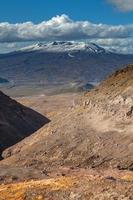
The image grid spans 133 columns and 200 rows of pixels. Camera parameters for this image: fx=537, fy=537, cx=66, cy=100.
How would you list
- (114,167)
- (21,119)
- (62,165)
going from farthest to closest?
(21,119) < (62,165) < (114,167)

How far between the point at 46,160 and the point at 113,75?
25.8 m

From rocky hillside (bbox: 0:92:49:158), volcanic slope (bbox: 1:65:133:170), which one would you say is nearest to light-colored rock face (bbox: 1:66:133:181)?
volcanic slope (bbox: 1:65:133:170)

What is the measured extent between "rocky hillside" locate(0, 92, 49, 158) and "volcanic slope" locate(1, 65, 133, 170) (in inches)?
932

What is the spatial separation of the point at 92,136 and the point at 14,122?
191 ft

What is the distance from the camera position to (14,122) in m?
142

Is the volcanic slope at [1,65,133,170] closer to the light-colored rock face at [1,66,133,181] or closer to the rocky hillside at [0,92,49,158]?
the light-colored rock face at [1,66,133,181]

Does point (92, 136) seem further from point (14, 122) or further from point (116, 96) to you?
point (14, 122)

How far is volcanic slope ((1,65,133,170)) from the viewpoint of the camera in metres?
81.1

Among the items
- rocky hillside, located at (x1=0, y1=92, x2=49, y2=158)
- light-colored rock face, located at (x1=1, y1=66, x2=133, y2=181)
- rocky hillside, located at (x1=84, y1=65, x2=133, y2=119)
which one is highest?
rocky hillside, located at (x1=84, y1=65, x2=133, y2=119)

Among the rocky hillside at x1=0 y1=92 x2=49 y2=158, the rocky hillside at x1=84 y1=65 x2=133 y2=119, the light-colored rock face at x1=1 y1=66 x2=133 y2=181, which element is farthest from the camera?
the rocky hillside at x1=0 y1=92 x2=49 y2=158

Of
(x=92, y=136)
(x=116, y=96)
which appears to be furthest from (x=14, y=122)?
(x=92, y=136)

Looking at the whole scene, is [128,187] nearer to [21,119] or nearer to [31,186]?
[31,186]

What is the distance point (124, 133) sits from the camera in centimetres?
8450

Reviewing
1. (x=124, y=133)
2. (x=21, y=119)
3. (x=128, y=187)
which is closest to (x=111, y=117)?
(x=124, y=133)
